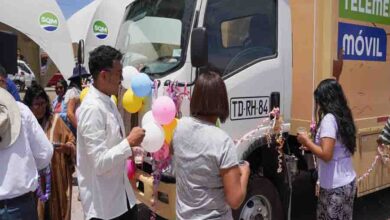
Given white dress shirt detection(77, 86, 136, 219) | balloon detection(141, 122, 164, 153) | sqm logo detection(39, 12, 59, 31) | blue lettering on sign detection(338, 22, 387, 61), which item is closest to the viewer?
white dress shirt detection(77, 86, 136, 219)

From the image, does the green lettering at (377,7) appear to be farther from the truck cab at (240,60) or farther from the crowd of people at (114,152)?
the crowd of people at (114,152)

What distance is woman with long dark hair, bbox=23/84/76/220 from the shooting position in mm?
3465

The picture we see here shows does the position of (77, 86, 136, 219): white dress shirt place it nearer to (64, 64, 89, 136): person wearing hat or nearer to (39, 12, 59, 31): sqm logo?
(64, 64, 89, 136): person wearing hat

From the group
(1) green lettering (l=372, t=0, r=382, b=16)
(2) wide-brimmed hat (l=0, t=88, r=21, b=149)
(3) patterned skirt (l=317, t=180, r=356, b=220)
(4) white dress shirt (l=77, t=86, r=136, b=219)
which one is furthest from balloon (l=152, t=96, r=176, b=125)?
(1) green lettering (l=372, t=0, r=382, b=16)

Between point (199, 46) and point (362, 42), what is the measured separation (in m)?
2.08

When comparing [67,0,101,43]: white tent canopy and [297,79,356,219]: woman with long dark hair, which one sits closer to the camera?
[297,79,356,219]: woman with long dark hair

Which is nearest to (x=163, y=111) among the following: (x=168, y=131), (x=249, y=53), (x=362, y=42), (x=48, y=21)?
(x=168, y=131)

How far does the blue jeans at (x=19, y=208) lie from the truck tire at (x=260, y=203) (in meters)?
1.87

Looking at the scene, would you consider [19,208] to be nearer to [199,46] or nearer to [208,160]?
[208,160]

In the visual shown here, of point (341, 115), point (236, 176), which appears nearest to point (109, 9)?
point (341, 115)

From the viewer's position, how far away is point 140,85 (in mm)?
3279

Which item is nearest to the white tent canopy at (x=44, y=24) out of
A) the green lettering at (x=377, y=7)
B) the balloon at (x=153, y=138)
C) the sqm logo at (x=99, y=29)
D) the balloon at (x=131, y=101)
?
the sqm logo at (x=99, y=29)

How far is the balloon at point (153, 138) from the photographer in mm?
2879

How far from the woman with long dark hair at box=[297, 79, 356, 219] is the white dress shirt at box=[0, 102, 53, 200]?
1.88 meters
